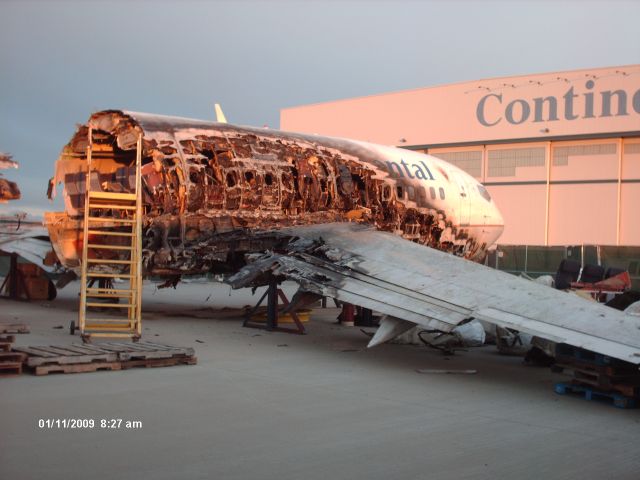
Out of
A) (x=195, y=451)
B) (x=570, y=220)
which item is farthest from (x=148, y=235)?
(x=570, y=220)

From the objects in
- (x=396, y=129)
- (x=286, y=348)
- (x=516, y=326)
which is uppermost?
(x=396, y=129)

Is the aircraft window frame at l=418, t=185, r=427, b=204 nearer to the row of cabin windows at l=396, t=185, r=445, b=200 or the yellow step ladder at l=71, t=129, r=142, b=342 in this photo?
the row of cabin windows at l=396, t=185, r=445, b=200

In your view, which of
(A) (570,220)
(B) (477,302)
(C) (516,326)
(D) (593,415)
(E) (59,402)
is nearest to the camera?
(E) (59,402)

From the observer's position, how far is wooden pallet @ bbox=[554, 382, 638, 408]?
9.73m

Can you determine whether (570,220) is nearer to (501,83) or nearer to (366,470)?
(501,83)

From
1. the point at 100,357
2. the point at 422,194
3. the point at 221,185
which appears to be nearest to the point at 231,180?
the point at 221,185

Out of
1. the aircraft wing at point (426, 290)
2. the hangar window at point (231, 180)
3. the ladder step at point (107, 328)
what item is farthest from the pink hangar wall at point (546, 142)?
the ladder step at point (107, 328)

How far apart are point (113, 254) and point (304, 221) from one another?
452cm

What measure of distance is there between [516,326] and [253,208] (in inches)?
331

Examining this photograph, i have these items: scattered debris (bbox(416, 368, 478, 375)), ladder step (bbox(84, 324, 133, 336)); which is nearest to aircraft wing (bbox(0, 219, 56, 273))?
ladder step (bbox(84, 324, 133, 336))

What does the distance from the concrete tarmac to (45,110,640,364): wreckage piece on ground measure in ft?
3.71

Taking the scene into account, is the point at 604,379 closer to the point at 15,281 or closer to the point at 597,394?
the point at 597,394

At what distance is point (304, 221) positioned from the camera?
18.4 metres

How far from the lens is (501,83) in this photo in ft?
141
